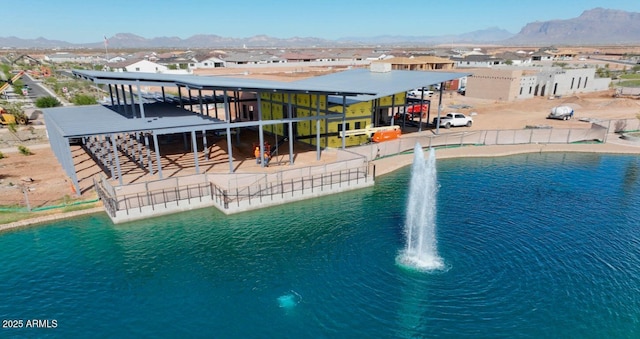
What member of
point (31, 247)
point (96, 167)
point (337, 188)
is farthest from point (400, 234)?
point (96, 167)

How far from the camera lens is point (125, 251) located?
22.2 m

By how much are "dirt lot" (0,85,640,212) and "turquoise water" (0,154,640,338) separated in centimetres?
498

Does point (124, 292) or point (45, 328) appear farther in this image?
point (124, 292)

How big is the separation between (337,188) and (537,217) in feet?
47.4

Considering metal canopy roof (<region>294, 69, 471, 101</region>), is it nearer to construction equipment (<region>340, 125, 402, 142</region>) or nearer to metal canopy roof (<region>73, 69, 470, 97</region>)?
metal canopy roof (<region>73, 69, 470, 97</region>)

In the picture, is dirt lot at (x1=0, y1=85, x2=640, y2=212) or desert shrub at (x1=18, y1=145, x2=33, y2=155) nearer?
dirt lot at (x1=0, y1=85, x2=640, y2=212)

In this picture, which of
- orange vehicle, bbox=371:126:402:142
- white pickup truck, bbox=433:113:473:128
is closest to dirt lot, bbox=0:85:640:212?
white pickup truck, bbox=433:113:473:128

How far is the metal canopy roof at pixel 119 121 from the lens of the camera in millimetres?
27780

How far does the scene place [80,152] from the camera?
38031 mm

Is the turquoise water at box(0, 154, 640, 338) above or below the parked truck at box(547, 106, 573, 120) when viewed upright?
A: below

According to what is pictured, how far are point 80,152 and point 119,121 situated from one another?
10.9m

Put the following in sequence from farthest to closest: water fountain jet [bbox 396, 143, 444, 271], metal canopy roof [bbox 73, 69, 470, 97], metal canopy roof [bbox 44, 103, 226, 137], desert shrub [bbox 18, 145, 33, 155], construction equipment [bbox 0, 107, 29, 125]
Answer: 1. construction equipment [bbox 0, 107, 29, 125]
2. desert shrub [bbox 18, 145, 33, 155]
3. metal canopy roof [bbox 73, 69, 470, 97]
4. metal canopy roof [bbox 44, 103, 226, 137]
5. water fountain jet [bbox 396, 143, 444, 271]

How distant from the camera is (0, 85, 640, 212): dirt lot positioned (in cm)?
2858

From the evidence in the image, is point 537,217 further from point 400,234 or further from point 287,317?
point 287,317
